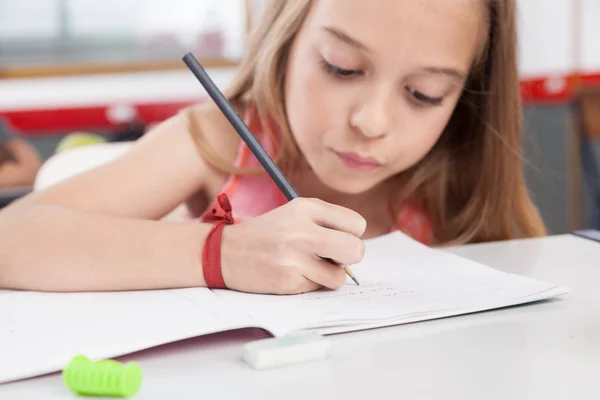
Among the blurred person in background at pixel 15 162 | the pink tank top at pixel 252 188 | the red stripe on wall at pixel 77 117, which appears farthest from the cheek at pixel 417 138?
the red stripe on wall at pixel 77 117

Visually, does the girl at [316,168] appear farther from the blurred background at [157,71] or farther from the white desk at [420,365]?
the blurred background at [157,71]

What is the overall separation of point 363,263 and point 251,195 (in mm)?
312

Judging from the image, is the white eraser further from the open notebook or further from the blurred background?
the blurred background

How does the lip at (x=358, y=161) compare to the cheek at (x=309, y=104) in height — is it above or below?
below

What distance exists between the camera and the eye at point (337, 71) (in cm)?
77

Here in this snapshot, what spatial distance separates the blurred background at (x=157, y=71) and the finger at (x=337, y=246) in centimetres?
176

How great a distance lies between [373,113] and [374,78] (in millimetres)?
39

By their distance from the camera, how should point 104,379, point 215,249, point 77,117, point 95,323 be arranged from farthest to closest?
point 77,117 < point 215,249 < point 95,323 < point 104,379

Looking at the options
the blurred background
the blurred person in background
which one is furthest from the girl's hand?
the blurred background

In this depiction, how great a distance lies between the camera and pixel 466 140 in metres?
1.00

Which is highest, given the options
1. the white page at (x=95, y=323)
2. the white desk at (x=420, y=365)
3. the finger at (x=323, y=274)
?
the finger at (x=323, y=274)

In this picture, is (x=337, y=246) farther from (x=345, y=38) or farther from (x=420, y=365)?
(x=345, y=38)

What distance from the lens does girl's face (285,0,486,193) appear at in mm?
754

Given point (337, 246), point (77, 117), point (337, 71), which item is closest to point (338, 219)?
point (337, 246)
